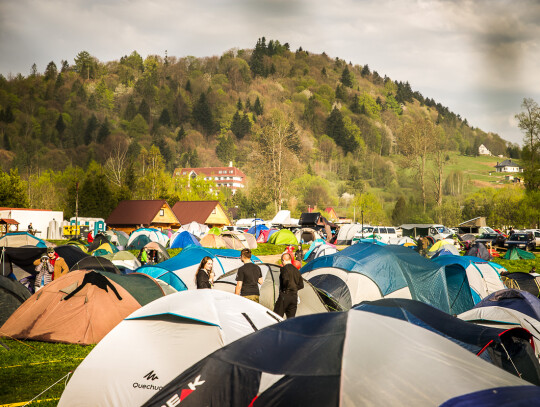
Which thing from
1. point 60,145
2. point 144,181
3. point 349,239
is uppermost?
point 60,145

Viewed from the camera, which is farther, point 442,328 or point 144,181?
point 144,181

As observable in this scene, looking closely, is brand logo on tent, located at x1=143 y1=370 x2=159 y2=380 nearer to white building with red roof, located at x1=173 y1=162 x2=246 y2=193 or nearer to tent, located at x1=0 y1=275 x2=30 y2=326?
tent, located at x1=0 y1=275 x2=30 y2=326

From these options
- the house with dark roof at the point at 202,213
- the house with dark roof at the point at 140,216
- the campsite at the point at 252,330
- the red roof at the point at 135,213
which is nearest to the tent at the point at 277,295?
the campsite at the point at 252,330

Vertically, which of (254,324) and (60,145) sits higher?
(60,145)

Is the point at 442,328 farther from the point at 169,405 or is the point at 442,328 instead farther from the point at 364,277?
the point at 364,277

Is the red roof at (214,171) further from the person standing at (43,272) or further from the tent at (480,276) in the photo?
the person standing at (43,272)

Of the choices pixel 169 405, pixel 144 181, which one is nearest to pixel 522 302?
pixel 169 405

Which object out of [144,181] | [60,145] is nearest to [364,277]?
[144,181]

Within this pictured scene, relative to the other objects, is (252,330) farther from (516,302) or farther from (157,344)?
(516,302)

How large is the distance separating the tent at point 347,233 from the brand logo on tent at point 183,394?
3818cm

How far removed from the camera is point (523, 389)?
12.4 ft

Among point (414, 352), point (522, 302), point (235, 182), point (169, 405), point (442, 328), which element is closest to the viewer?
point (414, 352)

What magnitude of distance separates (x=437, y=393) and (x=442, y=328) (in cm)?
307

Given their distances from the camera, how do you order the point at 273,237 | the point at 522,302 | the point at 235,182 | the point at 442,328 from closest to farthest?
the point at 442,328
the point at 522,302
the point at 273,237
the point at 235,182
